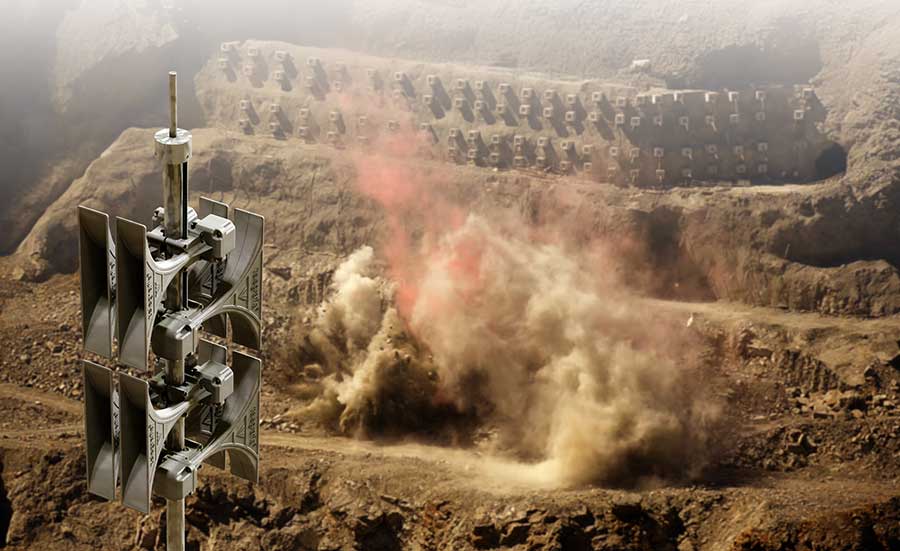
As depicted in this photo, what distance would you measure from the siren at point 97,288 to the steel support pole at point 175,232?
1.08m

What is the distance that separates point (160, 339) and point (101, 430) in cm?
224

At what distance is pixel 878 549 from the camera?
167 feet

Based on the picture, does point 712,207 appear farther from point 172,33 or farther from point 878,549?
point 172,33

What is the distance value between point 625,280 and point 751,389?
814 cm

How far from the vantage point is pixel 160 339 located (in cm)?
2398

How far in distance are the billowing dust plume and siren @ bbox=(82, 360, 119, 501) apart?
106 ft

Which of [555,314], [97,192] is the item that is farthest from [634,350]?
[97,192]

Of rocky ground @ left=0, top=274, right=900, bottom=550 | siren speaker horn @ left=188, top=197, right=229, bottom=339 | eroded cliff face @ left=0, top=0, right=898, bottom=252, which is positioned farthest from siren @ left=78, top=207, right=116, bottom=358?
eroded cliff face @ left=0, top=0, right=898, bottom=252

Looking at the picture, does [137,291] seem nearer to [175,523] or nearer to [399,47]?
[175,523]

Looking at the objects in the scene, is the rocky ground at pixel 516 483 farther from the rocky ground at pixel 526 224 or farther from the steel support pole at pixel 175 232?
the steel support pole at pixel 175 232

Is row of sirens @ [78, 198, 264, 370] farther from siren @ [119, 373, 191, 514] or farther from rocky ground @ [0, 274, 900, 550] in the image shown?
rocky ground @ [0, 274, 900, 550]

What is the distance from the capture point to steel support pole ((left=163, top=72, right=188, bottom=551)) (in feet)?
75.7

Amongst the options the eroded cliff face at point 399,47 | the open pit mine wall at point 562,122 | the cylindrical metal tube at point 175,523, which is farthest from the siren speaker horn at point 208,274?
the eroded cliff face at point 399,47

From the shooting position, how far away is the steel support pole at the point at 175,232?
23062mm
